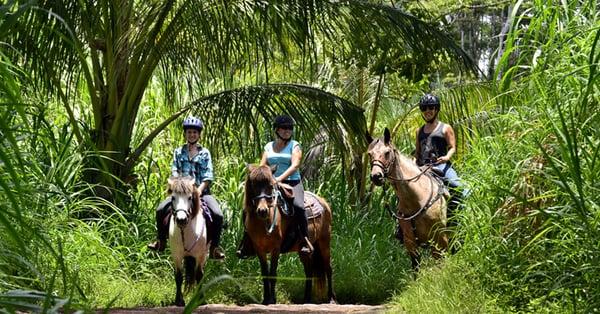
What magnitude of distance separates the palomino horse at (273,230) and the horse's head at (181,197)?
2.11ft

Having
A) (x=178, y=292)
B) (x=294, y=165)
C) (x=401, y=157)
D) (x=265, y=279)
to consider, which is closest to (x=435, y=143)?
(x=401, y=157)

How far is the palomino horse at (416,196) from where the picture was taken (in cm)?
1125

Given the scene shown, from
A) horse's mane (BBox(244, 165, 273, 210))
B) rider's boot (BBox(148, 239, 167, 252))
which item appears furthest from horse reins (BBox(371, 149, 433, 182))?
rider's boot (BBox(148, 239, 167, 252))

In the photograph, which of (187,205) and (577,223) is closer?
(577,223)

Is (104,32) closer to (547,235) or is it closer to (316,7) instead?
(316,7)

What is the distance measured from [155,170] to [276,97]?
11.4 ft

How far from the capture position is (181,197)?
11.2 m

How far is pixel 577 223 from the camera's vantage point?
569cm

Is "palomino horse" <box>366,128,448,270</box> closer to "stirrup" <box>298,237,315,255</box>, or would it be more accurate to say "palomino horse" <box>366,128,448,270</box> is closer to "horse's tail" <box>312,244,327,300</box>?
"stirrup" <box>298,237,315,255</box>

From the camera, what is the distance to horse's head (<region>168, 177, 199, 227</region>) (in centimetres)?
1115

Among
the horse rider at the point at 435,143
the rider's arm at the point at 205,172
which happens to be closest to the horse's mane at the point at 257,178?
the rider's arm at the point at 205,172

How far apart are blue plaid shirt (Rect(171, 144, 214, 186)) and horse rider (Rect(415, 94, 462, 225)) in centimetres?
226

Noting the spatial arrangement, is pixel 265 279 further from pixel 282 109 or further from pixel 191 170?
pixel 282 109

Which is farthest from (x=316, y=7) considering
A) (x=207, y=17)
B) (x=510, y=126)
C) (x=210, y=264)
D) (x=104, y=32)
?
(x=510, y=126)
